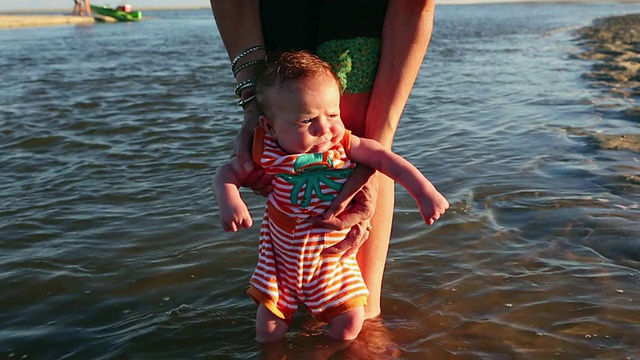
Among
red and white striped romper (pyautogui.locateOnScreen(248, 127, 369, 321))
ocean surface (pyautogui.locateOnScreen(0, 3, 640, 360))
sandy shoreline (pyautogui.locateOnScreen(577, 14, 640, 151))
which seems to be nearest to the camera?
red and white striped romper (pyautogui.locateOnScreen(248, 127, 369, 321))

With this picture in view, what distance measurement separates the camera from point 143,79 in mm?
11227

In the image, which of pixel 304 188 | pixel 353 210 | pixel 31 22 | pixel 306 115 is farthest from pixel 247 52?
pixel 31 22

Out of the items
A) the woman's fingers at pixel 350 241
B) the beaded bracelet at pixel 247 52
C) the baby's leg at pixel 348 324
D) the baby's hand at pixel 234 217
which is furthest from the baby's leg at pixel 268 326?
the beaded bracelet at pixel 247 52

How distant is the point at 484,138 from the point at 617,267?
313 cm

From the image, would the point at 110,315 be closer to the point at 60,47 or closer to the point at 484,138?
the point at 484,138

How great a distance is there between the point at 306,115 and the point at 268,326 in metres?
0.88

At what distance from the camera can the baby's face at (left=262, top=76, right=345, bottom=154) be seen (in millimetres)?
2348

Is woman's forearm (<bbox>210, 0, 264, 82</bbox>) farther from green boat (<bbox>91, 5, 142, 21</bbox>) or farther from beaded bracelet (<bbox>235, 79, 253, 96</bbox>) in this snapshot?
green boat (<bbox>91, 5, 142, 21</bbox>)

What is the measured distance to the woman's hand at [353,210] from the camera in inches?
97.5

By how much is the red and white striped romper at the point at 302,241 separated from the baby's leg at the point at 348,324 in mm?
29

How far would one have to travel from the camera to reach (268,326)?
8.77ft

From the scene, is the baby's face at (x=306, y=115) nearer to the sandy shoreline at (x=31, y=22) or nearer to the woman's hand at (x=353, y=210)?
the woman's hand at (x=353, y=210)

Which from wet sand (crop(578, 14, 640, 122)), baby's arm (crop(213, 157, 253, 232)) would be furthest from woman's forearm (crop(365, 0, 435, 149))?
wet sand (crop(578, 14, 640, 122))

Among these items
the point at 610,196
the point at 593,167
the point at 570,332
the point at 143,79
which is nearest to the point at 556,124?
the point at 593,167
